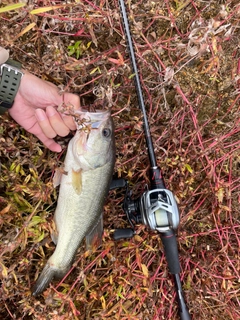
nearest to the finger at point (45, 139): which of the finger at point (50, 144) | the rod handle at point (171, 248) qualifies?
the finger at point (50, 144)

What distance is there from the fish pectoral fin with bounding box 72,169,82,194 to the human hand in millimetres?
284

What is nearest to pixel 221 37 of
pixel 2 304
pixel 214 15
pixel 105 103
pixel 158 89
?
pixel 214 15

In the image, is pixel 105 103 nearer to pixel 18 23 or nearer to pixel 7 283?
pixel 18 23

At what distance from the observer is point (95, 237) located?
236 centimetres

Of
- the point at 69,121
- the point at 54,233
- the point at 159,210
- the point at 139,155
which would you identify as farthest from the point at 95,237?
the point at 69,121

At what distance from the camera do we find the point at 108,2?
249 centimetres

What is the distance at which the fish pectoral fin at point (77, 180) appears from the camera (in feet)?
7.18

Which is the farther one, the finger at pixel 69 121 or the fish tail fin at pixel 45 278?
the fish tail fin at pixel 45 278

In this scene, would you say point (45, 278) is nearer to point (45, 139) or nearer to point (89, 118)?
point (45, 139)

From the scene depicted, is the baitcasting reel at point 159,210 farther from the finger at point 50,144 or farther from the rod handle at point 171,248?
the finger at point 50,144

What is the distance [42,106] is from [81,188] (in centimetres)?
62

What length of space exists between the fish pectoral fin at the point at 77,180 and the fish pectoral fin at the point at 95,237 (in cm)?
28

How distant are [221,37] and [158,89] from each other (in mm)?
624

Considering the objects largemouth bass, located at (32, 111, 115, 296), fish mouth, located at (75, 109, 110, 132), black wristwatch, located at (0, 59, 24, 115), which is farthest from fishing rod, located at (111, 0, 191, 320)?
black wristwatch, located at (0, 59, 24, 115)
